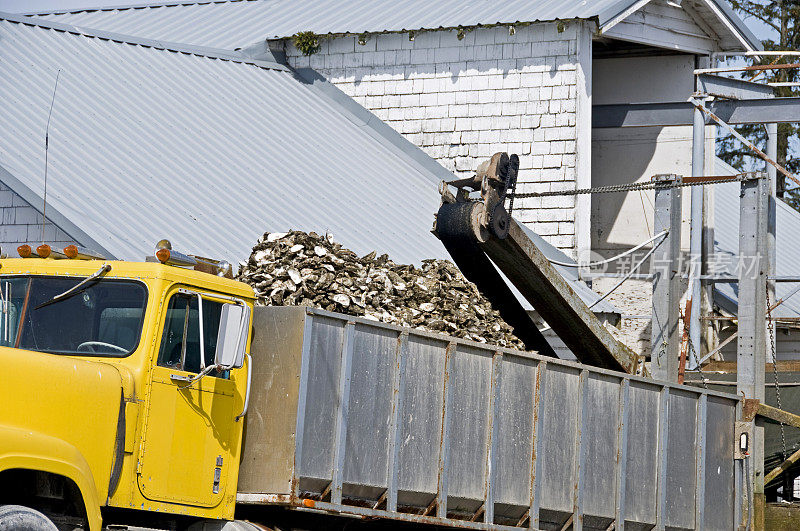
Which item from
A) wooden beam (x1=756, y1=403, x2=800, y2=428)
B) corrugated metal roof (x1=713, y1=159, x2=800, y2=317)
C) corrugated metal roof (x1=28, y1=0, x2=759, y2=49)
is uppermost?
corrugated metal roof (x1=28, y1=0, x2=759, y2=49)

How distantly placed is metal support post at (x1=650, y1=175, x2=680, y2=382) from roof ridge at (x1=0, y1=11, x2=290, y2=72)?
30.5 feet

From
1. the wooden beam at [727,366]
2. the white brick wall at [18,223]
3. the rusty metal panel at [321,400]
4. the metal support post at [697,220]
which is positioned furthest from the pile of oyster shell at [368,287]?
the wooden beam at [727,366]

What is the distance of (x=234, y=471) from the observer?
777cm

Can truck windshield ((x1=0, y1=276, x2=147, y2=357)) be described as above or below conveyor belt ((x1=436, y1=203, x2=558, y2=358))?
below

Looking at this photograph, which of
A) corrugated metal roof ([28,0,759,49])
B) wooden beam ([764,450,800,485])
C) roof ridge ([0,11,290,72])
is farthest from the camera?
corrugated metal roof ([28,0,759,49])

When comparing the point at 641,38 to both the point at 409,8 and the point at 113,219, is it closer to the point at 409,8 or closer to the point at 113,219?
the point at 409,8

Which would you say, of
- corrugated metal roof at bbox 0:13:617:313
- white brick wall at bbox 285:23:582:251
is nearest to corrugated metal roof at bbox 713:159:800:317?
white brick wall at bbox 285:23:582:251

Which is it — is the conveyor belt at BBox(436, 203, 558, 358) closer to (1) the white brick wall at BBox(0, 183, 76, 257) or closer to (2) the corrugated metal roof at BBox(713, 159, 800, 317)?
(1) the white brick wall at BBox(0, 183, 76, 257)

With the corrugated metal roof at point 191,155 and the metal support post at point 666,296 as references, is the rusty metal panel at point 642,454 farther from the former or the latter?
the corrugated metal roof at point 191,155

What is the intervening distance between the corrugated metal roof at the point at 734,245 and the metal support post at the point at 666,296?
643 centimetres

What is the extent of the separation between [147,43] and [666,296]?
9.97 meters

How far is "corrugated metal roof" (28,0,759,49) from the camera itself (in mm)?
20438

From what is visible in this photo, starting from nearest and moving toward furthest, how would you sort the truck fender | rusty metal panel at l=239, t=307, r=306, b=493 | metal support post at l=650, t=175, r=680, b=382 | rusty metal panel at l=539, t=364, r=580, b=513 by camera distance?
the truck fender → rusty metal panel at l=239, t=307, r=306, b=493 → rusty metal panel at l=539, t=364, r=580, b=513 → metal support post at l=650, t=175, r=680, b=382

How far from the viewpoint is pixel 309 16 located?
2288cm
